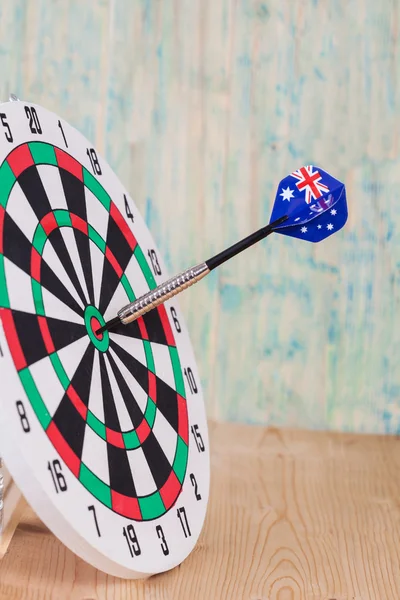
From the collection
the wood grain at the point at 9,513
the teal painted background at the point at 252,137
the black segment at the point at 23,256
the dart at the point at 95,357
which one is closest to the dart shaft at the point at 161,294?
the dart at the point at 95,357

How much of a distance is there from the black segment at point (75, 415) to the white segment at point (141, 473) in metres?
0.13

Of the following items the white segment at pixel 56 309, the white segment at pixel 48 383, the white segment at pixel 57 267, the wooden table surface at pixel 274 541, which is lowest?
the wooden table surface at pixel 274 541

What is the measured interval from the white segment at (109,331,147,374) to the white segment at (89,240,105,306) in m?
0.07

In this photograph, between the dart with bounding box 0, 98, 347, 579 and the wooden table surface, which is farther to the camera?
the wooden table surface

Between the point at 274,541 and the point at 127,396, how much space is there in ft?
1.38

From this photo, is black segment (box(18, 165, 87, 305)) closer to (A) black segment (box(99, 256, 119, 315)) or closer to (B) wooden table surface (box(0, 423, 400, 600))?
(A) black segment (box(99, 256, 119, 315))

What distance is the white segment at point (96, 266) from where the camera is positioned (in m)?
1.23

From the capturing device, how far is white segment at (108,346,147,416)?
4.05 ft

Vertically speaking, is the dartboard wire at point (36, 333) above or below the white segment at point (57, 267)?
below

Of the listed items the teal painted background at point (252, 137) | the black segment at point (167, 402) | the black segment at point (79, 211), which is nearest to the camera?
the black segment at point (79, 211)

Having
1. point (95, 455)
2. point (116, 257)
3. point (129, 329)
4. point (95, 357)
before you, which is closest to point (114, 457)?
point (95, 455)

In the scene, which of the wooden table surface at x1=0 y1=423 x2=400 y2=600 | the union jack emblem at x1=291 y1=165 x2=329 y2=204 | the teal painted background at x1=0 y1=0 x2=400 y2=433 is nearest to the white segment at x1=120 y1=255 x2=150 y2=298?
the union jack emblem at x1=291 y1=165 x2=329 y2=204

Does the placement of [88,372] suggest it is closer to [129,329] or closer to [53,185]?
[129,329]

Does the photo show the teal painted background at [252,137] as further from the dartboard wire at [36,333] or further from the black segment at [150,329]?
the dartboard wire at [36,333]
